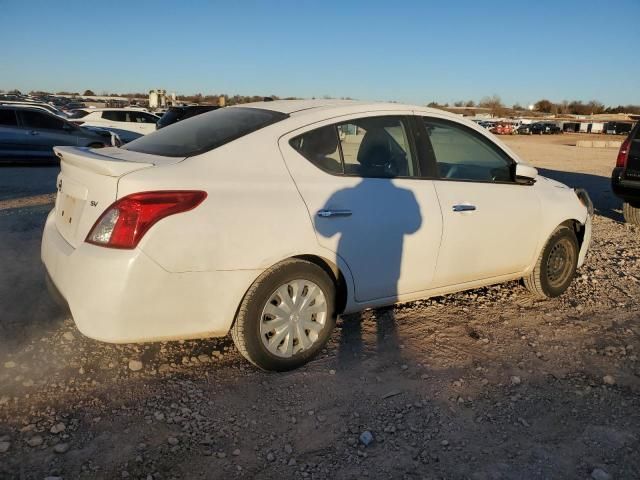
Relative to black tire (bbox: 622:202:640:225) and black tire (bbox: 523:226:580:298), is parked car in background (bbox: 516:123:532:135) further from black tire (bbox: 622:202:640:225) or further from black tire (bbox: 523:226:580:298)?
black tire (bbox: 523:226:580:298)

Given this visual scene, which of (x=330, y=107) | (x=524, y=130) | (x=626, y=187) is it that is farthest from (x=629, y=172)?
(x=524, y=130)

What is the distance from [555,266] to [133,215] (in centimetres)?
Answer: 373

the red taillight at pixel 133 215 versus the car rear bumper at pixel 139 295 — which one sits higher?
the red taillight at pixel 133 215

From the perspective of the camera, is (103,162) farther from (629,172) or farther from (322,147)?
(629,172)

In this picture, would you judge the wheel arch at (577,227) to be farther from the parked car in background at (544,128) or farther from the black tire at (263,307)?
the parked car in background at (544,128)

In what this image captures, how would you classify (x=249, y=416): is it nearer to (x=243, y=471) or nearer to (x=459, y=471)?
(x=243, y=471)

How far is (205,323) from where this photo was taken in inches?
119

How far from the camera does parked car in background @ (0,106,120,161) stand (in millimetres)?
12953

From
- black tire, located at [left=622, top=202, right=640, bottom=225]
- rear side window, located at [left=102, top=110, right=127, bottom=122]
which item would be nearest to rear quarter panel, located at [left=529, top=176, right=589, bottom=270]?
black tire, located at [left=622, top=202, right=640, bottom=225]

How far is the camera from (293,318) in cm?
333

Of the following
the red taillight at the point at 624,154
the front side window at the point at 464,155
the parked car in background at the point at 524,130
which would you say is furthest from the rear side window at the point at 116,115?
the parked car in background at the point at 524,130

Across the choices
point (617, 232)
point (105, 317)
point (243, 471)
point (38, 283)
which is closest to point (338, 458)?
point (243, 471)

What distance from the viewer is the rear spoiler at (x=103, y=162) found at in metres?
2.88

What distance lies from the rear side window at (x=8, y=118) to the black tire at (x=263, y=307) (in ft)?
40.9
